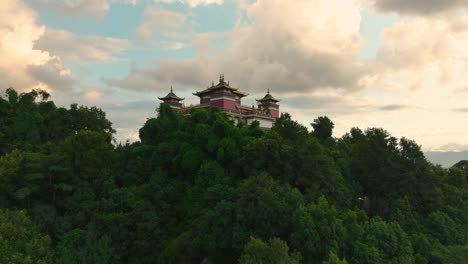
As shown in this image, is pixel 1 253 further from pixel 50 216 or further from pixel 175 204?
pixel 175 204

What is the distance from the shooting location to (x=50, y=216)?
1897cm

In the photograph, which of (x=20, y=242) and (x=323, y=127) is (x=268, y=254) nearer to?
(x=20, y=242)

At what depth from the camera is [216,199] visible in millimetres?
18062

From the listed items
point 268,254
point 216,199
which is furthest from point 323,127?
point 268,254

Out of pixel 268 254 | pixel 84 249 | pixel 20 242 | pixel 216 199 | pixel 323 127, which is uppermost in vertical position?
pixel 323 127

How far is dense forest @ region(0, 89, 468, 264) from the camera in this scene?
1538 cm

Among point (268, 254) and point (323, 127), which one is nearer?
point (268, 254)

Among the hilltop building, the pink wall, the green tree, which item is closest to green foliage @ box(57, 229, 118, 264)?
the hilltop building

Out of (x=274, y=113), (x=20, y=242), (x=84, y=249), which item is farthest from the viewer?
(x=274, y=113)

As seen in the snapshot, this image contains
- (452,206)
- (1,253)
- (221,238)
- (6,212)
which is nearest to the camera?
(1,253)

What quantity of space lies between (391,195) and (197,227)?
15984mm

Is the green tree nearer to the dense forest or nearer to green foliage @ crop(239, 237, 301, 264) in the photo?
the dense forest

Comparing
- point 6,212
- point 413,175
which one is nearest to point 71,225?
point 6,212

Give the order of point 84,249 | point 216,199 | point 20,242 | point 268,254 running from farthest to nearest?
point 216,199, point 84,249, point 20,242, point 268,254
